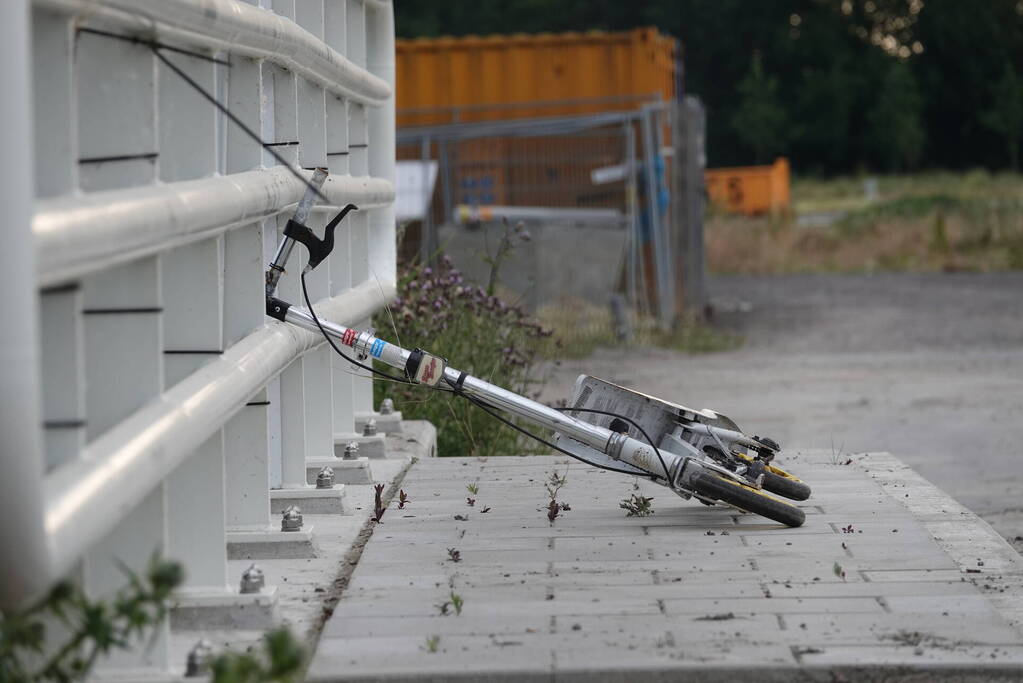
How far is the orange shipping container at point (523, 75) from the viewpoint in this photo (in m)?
18.4

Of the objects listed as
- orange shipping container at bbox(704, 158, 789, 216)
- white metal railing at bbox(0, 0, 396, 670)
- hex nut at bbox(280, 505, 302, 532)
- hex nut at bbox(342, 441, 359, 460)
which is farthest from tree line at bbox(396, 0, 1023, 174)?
white metal railing at bbox(0, 0, 396, 670)

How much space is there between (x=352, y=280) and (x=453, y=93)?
13.4 m

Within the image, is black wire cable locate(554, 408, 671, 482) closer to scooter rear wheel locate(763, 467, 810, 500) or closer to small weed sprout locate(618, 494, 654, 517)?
small weed sprout locate(618, 494, 654, 517)

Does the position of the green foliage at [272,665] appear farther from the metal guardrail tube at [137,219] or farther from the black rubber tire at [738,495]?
the black rubber tire at [738,495]

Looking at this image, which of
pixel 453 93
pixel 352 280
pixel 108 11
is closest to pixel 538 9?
pixel 453 93

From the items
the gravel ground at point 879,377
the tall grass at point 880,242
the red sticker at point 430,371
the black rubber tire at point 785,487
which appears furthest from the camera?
the tall grass at point 880,242

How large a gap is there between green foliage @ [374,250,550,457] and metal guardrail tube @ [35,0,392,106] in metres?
1.94

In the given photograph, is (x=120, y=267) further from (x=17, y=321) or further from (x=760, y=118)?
(x=760, y=118)

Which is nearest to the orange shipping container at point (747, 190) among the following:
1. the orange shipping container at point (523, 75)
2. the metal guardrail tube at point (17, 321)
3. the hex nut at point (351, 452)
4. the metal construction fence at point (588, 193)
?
the orange shipping container at point (523, 75)

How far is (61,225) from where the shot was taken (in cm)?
218

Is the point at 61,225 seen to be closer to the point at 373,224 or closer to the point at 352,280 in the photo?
the point at 352,280

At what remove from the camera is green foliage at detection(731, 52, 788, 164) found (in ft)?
182

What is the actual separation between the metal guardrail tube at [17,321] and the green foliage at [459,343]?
4685mm

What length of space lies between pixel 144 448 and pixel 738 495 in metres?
2.13
